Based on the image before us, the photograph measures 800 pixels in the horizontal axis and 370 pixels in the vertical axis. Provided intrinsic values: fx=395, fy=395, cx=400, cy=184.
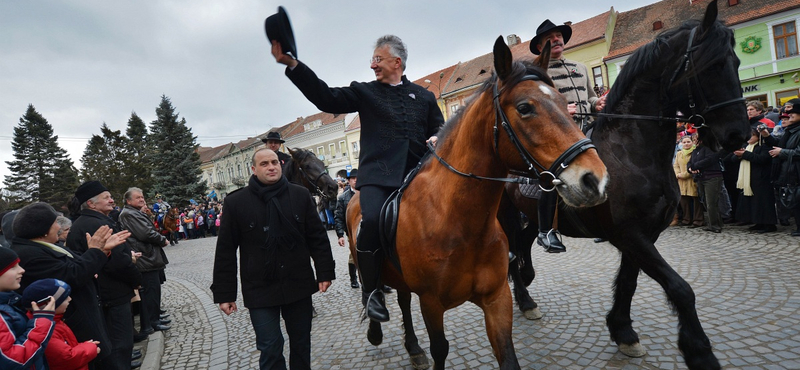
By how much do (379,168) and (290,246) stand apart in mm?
993

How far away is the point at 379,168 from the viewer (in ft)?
10.2

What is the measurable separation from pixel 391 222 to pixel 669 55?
2635 millimetres

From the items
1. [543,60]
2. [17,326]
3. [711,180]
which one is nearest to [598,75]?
[711,180]

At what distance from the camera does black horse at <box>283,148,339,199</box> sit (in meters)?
6.63

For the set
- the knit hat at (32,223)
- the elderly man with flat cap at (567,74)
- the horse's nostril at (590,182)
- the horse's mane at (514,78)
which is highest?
the elderly man with flat cap at (567,74)

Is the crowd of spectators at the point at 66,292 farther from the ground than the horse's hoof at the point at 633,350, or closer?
farther from the ground

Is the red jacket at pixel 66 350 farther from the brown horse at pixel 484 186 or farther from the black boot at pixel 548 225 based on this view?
the black boot at pixel 548 225

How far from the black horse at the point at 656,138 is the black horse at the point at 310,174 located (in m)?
4.14

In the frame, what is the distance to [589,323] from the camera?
162 inches

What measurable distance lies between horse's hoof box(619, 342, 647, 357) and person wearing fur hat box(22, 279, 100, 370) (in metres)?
4.21

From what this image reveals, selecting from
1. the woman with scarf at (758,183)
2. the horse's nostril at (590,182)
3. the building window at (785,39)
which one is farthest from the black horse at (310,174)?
the building window at (785,39)

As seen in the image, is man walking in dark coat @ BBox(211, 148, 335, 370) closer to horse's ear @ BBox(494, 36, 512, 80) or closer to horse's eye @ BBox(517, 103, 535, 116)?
horse's ear @ BBox(494, 36, 512, 80)

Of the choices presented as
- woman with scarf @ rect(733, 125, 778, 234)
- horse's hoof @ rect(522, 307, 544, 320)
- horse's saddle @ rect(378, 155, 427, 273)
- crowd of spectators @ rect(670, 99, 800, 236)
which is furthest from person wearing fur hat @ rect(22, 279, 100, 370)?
woman with scarf @ rect(733, 125, 778, 234)

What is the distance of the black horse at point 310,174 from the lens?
6633 millimetres
